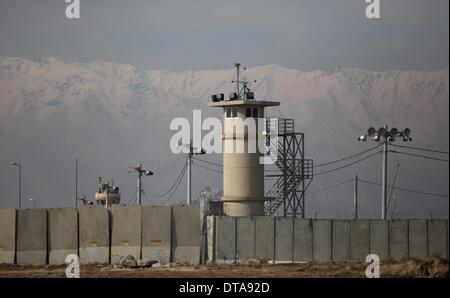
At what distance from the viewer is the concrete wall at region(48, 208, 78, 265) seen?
208 ft

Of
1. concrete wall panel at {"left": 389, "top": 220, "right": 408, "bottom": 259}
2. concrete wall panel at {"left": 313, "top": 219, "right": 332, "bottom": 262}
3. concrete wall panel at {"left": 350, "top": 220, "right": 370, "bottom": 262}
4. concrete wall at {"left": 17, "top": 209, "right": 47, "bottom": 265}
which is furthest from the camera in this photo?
concrete wall at {"left": 17, "top": 209, "right": 47, "bottom": 265}

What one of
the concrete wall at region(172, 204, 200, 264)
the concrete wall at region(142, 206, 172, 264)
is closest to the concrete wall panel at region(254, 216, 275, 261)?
the concrete wall at region(172, 204, 200, 264)

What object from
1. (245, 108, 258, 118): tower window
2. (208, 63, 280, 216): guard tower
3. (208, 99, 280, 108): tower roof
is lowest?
(208, 63, 280, 216): guard tower

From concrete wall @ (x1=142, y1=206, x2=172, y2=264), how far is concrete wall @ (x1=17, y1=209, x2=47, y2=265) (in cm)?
510

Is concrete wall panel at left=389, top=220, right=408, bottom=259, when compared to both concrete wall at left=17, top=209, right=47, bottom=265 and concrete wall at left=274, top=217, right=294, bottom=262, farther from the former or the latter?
concrete wall at left=17, top=209, right=47, bottom=265

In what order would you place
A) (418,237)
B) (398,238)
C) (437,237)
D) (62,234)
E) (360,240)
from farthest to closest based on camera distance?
1. (62,234)
2. (360,240)
3. (398,238)
4. (418,237)
5. (437,237)

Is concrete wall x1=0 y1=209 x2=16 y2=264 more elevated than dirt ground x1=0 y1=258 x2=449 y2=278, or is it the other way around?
concrete wall x1=0 y1=209 x2=16 y2=264

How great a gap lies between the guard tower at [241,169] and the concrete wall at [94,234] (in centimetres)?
961

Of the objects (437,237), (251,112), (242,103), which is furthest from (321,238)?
(242,103)

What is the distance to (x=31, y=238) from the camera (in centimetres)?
6334

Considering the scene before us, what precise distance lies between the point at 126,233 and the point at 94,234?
1652mm

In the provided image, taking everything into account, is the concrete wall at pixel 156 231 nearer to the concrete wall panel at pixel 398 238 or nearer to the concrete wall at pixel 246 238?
the concrete wall at pixel 246 238

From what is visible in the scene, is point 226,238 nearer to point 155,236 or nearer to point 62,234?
point 155,236
